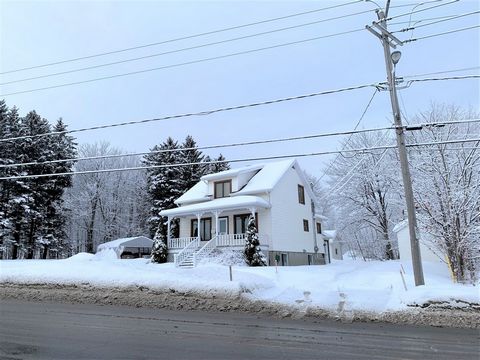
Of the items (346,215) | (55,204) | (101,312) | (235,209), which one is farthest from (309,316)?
(55,204)

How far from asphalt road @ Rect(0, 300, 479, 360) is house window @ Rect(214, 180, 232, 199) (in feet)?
60.4

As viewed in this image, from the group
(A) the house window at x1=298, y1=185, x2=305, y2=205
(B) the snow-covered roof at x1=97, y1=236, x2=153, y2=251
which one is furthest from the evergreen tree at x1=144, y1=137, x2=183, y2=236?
(A) the house window at x1=298, y1=185, x2=305, y2=205

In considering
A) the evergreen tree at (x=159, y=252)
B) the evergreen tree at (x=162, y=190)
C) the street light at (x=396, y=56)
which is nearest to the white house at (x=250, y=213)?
the evergreen tree at (x=159, y=252)

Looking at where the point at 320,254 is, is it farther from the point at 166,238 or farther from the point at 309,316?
the point at 309,316

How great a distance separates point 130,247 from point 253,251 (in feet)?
65.7

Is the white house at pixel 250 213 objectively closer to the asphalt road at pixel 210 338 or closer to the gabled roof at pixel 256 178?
the gabled roof at pixel 256 178

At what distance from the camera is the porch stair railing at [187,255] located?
23112 millimetres

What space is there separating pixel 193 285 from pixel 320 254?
74.5 feet

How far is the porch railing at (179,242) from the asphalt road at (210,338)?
16531 millimetres

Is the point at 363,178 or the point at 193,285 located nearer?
the point at 193,285

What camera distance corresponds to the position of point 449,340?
284 inches

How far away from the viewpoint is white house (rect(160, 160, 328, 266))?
25156 millimetres

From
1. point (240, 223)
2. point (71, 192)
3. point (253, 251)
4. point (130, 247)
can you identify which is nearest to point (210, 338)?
point (253, 251)

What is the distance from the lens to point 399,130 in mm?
12000
